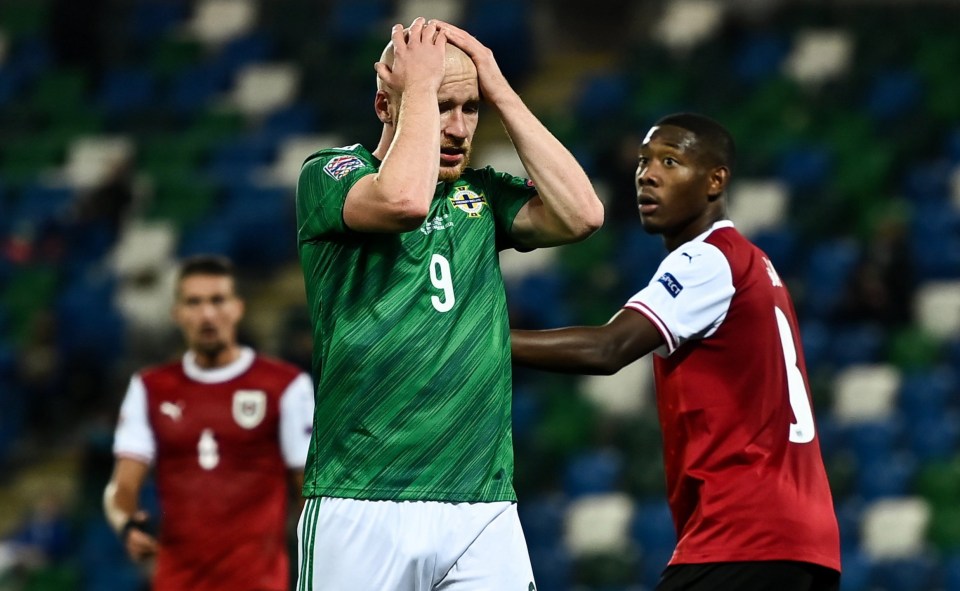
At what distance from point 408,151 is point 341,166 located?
24 centimetres

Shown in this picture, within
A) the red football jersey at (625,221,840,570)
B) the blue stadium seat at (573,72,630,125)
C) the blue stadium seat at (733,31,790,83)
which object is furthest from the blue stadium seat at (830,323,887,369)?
the red football jersey at (625,221,840,570)

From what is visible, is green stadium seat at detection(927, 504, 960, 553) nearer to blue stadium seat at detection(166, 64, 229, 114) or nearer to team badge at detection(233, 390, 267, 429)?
team badge at detection(233, 390, 267, 429)

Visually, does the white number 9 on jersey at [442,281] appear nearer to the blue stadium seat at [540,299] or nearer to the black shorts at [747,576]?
the black shorts at [747,576]

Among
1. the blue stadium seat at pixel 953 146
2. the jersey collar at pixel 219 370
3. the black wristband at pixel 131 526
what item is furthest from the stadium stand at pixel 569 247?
the black wristband at pixel 131 526

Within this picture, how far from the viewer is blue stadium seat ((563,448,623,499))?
1143cm

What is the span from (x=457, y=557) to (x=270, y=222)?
36.1ft

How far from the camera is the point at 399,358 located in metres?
4.00

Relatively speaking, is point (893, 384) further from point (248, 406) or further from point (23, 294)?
point (23, 294)

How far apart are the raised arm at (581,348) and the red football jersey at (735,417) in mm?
90

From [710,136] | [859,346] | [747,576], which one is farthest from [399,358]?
[859,346]

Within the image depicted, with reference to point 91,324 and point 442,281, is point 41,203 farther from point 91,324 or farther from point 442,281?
point 442,281

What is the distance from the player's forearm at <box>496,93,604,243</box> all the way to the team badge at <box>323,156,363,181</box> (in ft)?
1.36

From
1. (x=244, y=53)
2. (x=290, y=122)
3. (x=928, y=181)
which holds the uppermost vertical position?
(x=244, y=53)

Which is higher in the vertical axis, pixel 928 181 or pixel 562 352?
pixel 928 181
